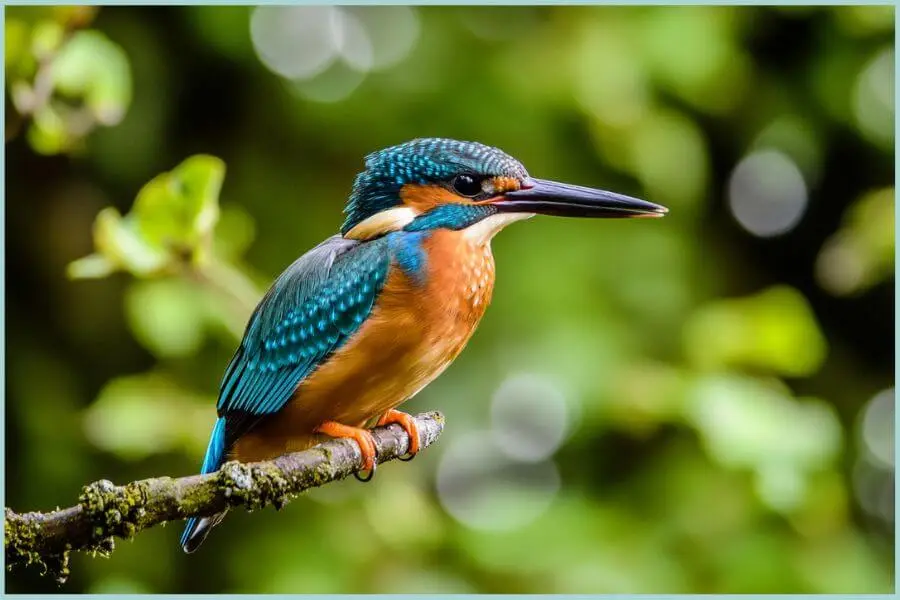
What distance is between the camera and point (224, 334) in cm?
268

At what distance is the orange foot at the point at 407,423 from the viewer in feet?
5.28

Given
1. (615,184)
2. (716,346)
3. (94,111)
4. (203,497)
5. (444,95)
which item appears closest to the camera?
(203,497)

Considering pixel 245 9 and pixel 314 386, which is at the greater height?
pixel 245 9

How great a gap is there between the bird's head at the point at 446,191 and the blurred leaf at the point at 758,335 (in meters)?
1.21

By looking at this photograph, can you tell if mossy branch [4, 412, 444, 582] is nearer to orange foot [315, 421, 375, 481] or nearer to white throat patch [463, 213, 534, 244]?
orange foot [315, 421, 375, 481]

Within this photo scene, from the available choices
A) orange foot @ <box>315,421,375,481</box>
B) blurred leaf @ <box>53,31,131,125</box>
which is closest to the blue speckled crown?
orange foot @ <box>315,421,375,481</box>

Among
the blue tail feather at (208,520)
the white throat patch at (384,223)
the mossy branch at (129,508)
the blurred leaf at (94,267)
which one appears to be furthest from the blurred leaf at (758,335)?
Answer: the mossy branch at (129,508)

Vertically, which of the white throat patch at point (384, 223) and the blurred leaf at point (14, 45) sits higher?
the blurred leaf at point (14, 45)

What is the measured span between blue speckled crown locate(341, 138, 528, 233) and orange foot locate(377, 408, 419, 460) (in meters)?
0.32

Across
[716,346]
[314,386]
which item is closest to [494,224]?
[314,386]

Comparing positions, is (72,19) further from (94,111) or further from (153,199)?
(153,199)

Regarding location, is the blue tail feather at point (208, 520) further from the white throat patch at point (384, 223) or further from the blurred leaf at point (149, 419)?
the blurred leaf at point (149, 419)

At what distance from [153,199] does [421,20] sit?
1457mm

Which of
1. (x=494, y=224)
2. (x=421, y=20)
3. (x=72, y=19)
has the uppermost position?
(x=421, y=20)
